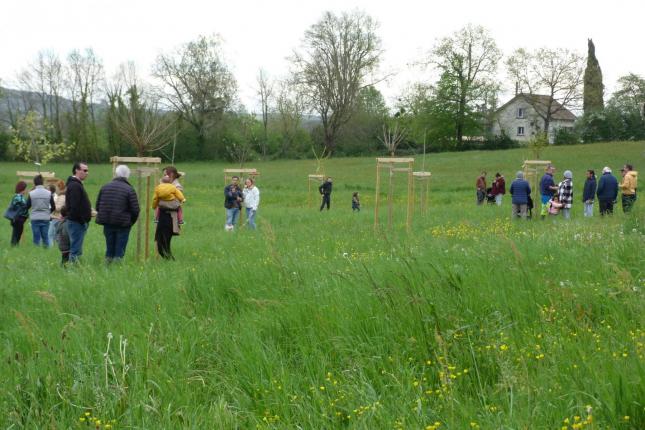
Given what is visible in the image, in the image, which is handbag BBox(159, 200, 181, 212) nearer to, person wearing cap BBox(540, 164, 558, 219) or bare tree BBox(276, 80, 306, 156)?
person wearing cap BBox(540, 164, 558, 219)

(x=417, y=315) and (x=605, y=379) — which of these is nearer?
(x=605, y=379)

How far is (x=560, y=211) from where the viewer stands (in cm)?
2030

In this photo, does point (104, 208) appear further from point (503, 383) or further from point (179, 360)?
point (503, 383)

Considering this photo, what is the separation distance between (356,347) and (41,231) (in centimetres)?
1347

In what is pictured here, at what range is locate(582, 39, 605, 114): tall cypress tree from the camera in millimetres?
79500

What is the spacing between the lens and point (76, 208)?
34.7 feet

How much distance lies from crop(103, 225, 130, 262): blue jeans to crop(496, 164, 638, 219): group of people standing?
12176 mm

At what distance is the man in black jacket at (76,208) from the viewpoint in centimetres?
1044

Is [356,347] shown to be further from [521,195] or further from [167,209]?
[521,195]

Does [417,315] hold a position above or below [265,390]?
above

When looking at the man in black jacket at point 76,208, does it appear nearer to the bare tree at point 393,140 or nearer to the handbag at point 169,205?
the handbag at point 169,205

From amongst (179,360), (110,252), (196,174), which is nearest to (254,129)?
(196,174)

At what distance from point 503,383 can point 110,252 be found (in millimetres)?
8734

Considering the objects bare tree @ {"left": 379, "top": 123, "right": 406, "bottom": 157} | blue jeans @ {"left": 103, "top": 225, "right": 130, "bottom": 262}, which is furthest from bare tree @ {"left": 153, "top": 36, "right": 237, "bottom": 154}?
blue jeans @ {"left": 103, "top": 225, "right": 130, "bottom": 262}
